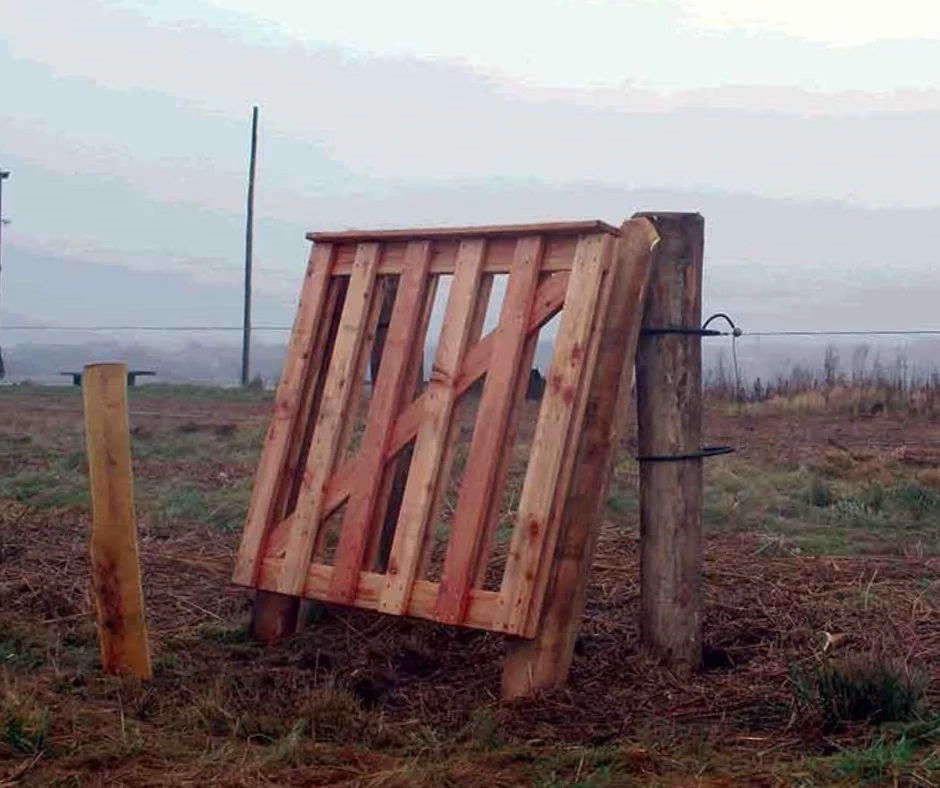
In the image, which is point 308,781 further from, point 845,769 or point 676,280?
point 676,280

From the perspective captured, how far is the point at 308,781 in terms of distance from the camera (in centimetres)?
422

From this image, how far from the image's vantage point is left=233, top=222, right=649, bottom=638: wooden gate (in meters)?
5.51

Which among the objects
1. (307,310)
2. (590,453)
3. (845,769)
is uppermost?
(307,310)

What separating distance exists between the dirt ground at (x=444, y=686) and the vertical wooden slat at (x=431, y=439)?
0.41m

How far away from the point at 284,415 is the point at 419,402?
2.96 ft

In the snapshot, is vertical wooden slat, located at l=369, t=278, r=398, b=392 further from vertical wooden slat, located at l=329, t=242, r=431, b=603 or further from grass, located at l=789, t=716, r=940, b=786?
grass, located at l=789, t=716, r=940, b=786

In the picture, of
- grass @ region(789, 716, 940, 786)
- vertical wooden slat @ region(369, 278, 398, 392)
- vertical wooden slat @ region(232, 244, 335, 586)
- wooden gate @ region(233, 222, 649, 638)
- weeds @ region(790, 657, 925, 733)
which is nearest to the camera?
grass @ region(789, 716, 940, 786)

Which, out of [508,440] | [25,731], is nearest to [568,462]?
[508,440]

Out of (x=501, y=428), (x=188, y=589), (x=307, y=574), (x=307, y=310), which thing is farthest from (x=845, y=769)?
(x=188, y=589)

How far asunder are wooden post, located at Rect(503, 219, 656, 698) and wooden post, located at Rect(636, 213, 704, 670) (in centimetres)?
15

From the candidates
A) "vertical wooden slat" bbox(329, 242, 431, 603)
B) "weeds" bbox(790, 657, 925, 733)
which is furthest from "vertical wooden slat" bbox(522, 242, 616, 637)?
"weeds" bbox(790, 657, 925, 733)

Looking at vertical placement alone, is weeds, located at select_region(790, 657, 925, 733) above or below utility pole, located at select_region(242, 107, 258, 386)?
below

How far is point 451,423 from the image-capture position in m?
5.91

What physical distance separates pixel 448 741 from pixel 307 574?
1717 mm
